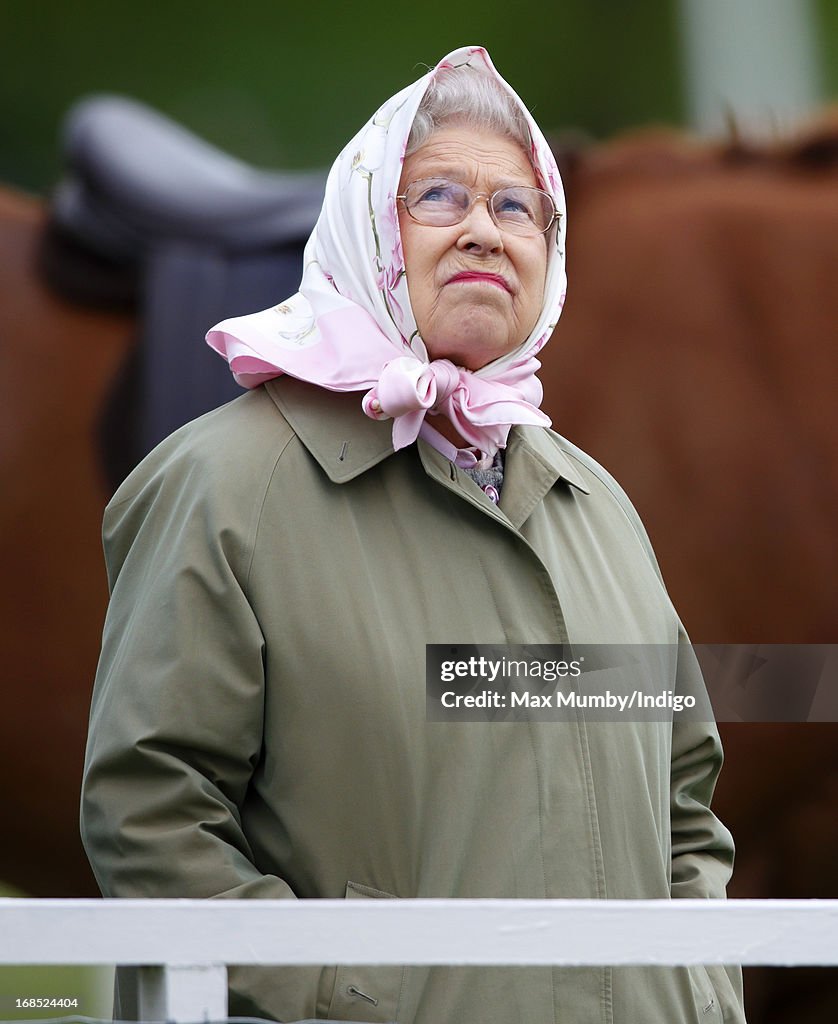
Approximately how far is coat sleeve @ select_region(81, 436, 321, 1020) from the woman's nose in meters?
0.33

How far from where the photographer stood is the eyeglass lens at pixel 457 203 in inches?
52.3

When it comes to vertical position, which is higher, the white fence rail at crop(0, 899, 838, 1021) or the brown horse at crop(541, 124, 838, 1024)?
the brown horse at crop(541, 124, 838, 1024)

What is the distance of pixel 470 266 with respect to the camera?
1.31 m

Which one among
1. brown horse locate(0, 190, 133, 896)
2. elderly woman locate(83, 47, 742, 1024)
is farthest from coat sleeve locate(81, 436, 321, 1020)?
brown horse locate(0, 190, 133, 896)

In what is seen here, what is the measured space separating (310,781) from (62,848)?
5.25 feet

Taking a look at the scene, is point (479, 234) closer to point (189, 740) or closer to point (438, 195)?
point (438, 195)

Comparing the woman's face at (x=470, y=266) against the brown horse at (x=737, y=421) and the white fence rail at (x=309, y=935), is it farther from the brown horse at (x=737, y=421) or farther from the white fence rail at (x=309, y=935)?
the brown horse at (x=737, y=421)

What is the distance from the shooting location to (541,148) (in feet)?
4.63

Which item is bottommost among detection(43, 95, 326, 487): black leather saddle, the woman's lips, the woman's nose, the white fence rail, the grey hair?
the white fence rail

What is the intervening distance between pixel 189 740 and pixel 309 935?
25 centimetres

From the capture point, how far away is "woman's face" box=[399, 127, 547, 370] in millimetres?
1308

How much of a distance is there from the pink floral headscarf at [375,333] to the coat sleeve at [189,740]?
0.50 feet

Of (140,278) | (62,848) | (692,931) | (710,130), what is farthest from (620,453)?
(692,931)

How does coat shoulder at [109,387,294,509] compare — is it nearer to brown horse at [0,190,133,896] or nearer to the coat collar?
the coat collar
